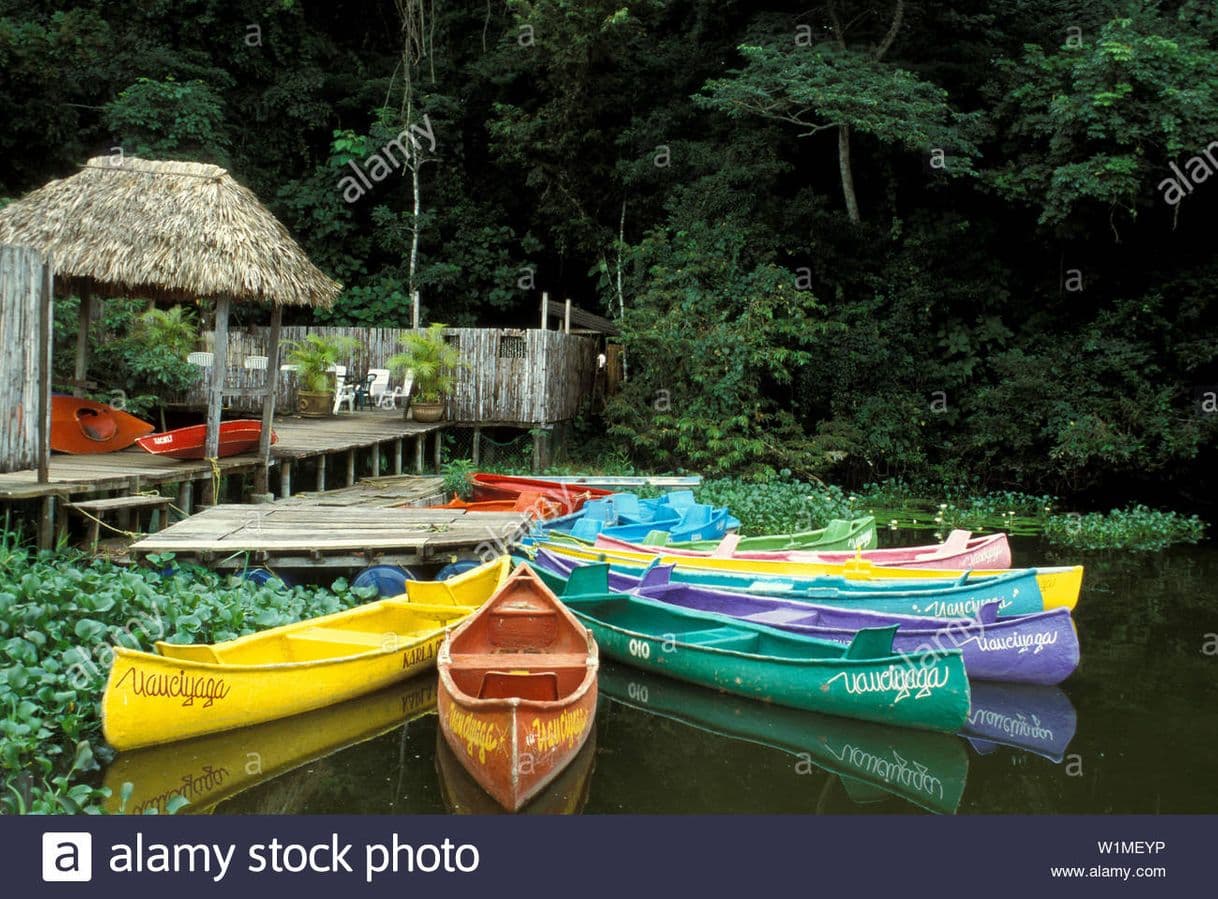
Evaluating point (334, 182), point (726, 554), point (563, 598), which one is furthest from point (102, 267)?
point (334, 182)

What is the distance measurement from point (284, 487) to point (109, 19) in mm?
14117

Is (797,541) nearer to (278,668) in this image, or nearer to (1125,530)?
(278,668)

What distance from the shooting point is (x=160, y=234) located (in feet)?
38.7

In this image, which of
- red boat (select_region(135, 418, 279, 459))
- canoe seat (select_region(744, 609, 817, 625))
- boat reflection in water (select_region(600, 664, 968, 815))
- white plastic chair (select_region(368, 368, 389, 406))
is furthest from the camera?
white plastic chair (select_region(368, 368, 389, 406))

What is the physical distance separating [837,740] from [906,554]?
3.96 meters

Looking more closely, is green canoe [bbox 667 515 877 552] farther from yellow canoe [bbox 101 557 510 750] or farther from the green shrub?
the green shrub

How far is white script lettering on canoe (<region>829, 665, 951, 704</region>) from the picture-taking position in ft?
25.8

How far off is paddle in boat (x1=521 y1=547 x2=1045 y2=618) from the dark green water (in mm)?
829

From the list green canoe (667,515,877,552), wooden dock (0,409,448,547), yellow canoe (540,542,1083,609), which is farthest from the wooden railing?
yellow canoe (540,542,1083,609)

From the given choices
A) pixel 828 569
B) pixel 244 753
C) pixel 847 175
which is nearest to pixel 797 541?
pixel 828 569

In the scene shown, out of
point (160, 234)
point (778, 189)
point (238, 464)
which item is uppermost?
point (778, 189)

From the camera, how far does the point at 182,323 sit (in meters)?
17.8

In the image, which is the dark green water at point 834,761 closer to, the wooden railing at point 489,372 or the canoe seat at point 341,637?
the canoe seat at point 341,637

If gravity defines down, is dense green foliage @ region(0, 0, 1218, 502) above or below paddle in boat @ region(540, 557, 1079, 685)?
above
